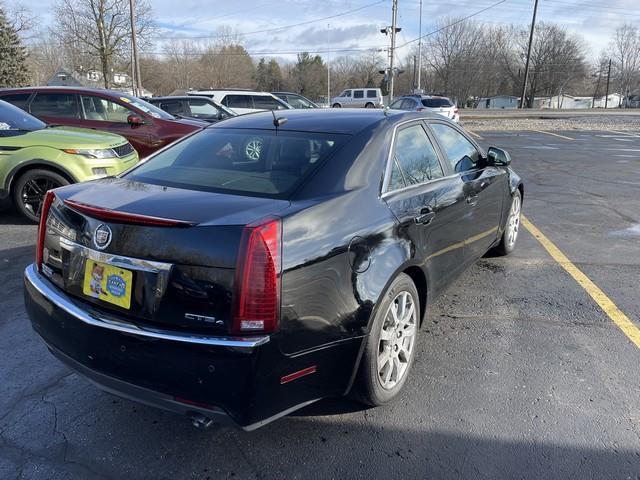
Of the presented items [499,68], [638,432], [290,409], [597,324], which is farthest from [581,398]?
[499,68]

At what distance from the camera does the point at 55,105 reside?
8.73m

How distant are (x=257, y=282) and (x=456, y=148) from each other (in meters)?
2.61

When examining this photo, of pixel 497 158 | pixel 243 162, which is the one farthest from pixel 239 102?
pixel 243 162

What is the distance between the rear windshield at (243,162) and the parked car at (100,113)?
231 inches

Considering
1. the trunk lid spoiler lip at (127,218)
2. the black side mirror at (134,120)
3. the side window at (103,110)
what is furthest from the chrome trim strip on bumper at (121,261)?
the side window at (103,110)

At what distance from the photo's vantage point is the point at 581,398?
2918mm

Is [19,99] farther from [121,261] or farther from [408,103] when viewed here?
[408,103]

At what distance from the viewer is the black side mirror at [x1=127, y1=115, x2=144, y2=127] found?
881cm

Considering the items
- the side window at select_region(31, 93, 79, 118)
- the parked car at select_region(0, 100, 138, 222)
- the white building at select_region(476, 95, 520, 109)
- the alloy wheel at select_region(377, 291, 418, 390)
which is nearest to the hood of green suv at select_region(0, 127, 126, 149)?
the parked car at select_region(0, 100, 138, 222)

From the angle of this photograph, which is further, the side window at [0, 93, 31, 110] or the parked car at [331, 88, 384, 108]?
the parked car at [331, 88, 384, 108]

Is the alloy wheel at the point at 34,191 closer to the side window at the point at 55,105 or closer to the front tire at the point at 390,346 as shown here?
the side window at the point at 55,105

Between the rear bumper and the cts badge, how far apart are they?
1.05ft

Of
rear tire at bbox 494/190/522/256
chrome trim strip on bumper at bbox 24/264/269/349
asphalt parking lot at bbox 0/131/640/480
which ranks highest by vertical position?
chrome trim strip on bumper at bbox 24/264/269/349

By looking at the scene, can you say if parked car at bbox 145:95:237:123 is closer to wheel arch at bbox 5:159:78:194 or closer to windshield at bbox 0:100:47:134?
windshield at bbox 0:100:47:134
